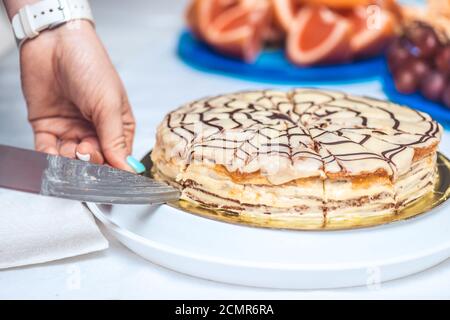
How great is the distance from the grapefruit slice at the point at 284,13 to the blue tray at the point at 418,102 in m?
0.48

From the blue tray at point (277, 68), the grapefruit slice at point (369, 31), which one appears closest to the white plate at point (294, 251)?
the blue tray at point (277, 68)

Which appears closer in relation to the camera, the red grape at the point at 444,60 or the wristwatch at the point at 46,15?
the wristwatch at the point at 46,15

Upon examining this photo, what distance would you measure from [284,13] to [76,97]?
1284mm

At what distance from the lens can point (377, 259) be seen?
123 cm

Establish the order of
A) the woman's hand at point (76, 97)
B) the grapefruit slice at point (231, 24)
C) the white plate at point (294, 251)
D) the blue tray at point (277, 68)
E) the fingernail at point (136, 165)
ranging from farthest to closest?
the grapefruit slice at point (231, 24) < the blue tray at point (277, 68) < the woman's hand at point (76, 97) < the fingernail at point (136, 165) < the white plate at point (294, 251)

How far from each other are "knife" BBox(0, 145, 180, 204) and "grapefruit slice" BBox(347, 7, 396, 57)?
4.86 ft

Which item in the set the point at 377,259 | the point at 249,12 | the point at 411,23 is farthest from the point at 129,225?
the point at 249,12

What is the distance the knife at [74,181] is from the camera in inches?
49.9

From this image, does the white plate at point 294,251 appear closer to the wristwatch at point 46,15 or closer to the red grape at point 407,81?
the wristwatch at point 46,15

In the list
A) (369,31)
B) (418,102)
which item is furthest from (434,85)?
(369,31)

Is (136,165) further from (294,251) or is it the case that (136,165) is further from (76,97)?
(294,251)

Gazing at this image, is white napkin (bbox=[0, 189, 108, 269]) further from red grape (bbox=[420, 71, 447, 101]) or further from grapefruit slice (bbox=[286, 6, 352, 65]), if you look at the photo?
grapefruit slice (bbox=[286, 6, 352, 65])

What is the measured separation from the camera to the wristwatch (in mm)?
1715
